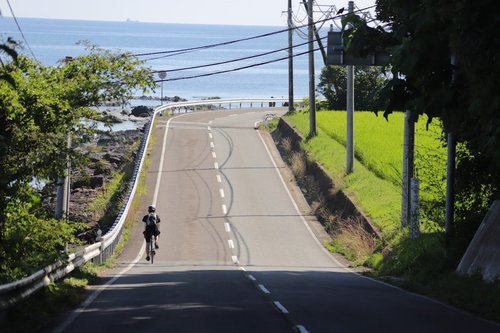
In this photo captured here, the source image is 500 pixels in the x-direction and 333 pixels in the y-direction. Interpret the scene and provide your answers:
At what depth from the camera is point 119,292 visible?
16312 mm

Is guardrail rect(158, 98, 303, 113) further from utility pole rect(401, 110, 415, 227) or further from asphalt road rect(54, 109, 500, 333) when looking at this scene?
utility pole rect(401, 110, 415, 227)

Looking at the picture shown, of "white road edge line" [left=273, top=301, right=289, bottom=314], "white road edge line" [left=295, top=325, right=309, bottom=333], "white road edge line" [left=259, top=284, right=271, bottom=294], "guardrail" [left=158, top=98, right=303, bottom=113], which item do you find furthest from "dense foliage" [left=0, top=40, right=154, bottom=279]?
"guardrail" [left=158, top=98, right=303, bottom=113]

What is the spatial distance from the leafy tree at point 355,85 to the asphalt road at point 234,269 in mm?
6613

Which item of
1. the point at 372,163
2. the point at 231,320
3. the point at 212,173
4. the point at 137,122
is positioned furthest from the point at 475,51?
the point at 137,122

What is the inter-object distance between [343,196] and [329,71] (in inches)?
1078

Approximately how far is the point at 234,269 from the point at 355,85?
37.5m

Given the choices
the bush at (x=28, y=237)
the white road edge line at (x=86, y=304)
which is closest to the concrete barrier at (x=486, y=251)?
the white road edge line at (x=86, y=304)

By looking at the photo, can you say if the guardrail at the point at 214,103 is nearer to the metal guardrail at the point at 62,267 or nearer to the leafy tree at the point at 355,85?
the leafy tree at the point at 355,85

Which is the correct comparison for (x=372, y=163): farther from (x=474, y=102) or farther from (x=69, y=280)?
(x=474, y=102)

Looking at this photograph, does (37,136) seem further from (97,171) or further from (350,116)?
(97,171)

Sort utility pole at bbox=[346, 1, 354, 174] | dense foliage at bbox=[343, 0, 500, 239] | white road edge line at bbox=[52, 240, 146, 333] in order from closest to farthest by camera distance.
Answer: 1. dense foliage at bbox=[343, 0, 500, 239]
2. white road edge line at bbox=[52, 240, 146, 333]
3. utility pole at bbox=[346, 1, 354, 174]

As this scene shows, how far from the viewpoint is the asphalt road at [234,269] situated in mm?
12156

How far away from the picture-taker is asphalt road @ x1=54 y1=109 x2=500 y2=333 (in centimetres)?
1216

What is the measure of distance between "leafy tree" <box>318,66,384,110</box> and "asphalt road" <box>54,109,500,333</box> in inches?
260
